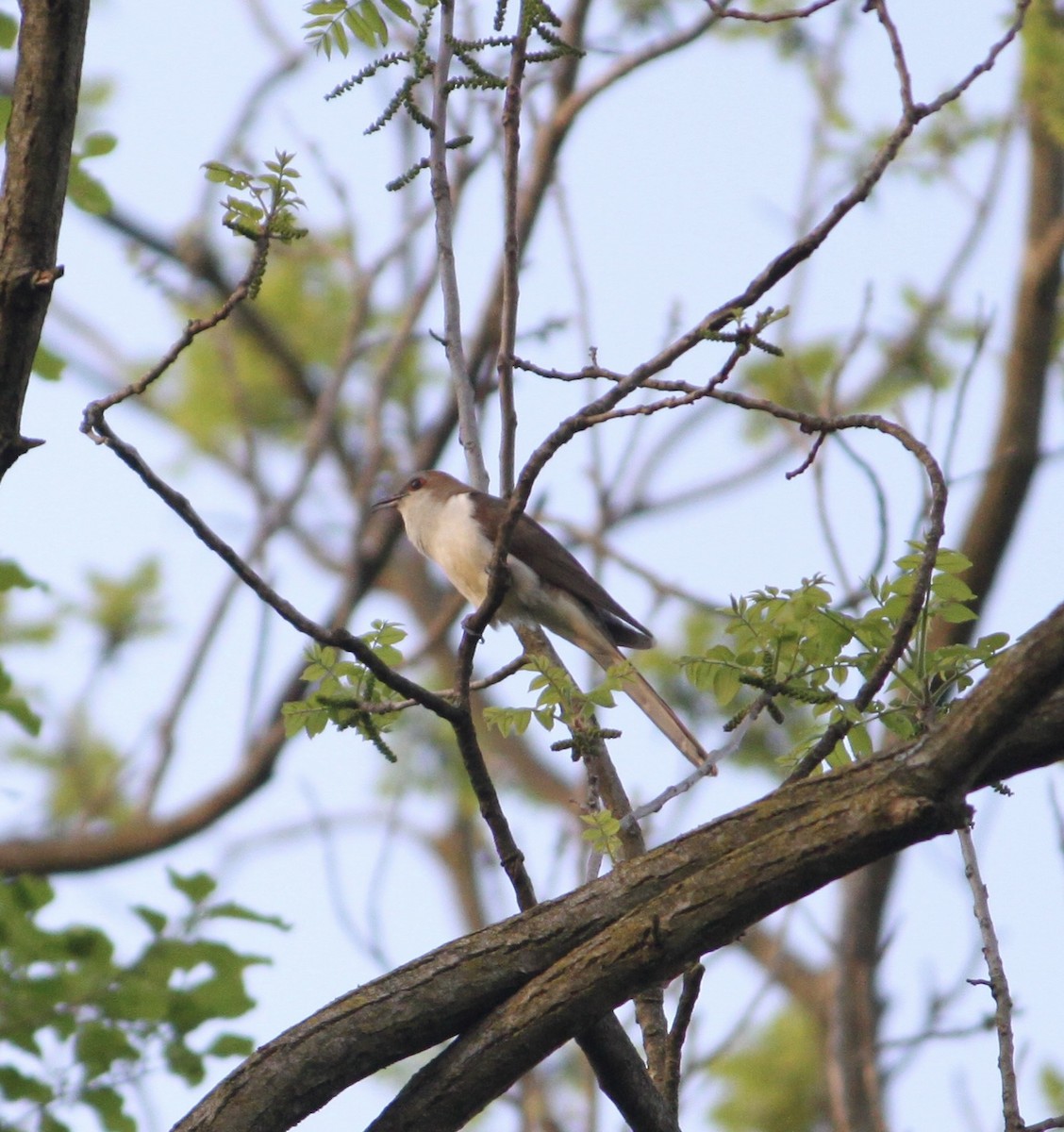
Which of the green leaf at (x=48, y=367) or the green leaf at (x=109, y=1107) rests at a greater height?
the green leaf at (x=48, y=367)

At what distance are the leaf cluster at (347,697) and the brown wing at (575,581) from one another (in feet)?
9.31

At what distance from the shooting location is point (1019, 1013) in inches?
256

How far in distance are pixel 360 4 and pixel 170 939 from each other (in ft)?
10.6

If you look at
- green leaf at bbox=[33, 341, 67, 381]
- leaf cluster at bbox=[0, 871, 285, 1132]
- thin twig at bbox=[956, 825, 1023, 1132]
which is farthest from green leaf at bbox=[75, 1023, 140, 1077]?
thin twig at bbox=[956, 825, 1023, 1132]

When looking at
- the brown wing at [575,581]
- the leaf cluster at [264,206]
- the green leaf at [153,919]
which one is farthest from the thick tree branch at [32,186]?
the brown wing at [575,581]

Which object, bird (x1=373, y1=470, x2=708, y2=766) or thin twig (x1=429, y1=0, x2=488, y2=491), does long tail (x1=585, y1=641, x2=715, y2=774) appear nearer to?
bird (x1=373, y1=470, x2=708, y2=766)

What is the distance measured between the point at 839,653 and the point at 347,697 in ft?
4.00

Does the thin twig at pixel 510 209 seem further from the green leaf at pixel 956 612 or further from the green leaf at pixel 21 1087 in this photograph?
the green leaf at pixel 21 1087

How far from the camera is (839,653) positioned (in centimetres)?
363

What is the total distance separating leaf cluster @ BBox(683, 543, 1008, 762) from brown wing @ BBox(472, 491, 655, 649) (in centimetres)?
279

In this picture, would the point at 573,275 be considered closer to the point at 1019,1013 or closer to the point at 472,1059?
the point at 1019,1013

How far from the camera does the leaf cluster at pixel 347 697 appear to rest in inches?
139

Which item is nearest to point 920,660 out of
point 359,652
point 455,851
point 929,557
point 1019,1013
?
point 929,557

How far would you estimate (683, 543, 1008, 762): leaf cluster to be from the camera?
3.57 m
